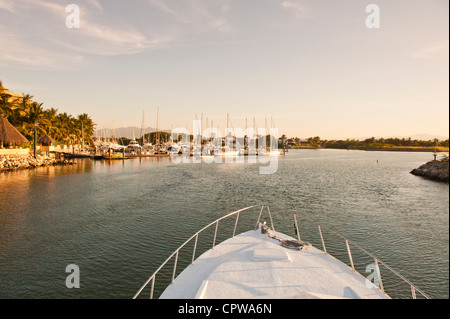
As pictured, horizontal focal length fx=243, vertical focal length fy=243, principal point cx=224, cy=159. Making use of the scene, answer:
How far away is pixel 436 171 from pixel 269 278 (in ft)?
203

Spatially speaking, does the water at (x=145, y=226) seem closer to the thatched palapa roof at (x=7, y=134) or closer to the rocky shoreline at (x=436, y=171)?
the rocky shoreline at (x=436, y=171)

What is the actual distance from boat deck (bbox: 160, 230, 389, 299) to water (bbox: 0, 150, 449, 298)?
19.5 feet

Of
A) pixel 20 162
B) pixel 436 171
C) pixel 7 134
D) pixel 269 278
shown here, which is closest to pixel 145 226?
pixel 269 278

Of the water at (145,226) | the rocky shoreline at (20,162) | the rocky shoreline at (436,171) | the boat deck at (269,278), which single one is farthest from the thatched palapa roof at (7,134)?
the rocky shoreline at (436,171)

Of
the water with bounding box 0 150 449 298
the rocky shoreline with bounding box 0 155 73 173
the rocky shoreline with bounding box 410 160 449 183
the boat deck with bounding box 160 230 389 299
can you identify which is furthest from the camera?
the rocky shoreline with bounding box 0 155 73 173

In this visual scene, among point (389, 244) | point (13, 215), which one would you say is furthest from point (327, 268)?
point (13, 215)

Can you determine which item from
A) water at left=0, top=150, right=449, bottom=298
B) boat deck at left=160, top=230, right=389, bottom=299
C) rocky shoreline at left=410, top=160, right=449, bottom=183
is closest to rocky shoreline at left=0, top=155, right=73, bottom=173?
water at left=0, top=150, right=449, bottom=298

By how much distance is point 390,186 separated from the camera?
1714 inches

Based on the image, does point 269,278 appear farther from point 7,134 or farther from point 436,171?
point 7,134

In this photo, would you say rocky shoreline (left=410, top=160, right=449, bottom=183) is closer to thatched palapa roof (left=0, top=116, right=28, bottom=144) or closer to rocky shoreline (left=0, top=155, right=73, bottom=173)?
thatched palapa roof (left=0, top=116, right=28, bottom=144)

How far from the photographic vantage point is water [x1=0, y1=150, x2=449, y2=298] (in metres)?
13.3

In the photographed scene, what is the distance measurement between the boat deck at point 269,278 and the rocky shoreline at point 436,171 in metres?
52.1

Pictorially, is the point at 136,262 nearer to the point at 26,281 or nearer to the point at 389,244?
the point at 26,281
